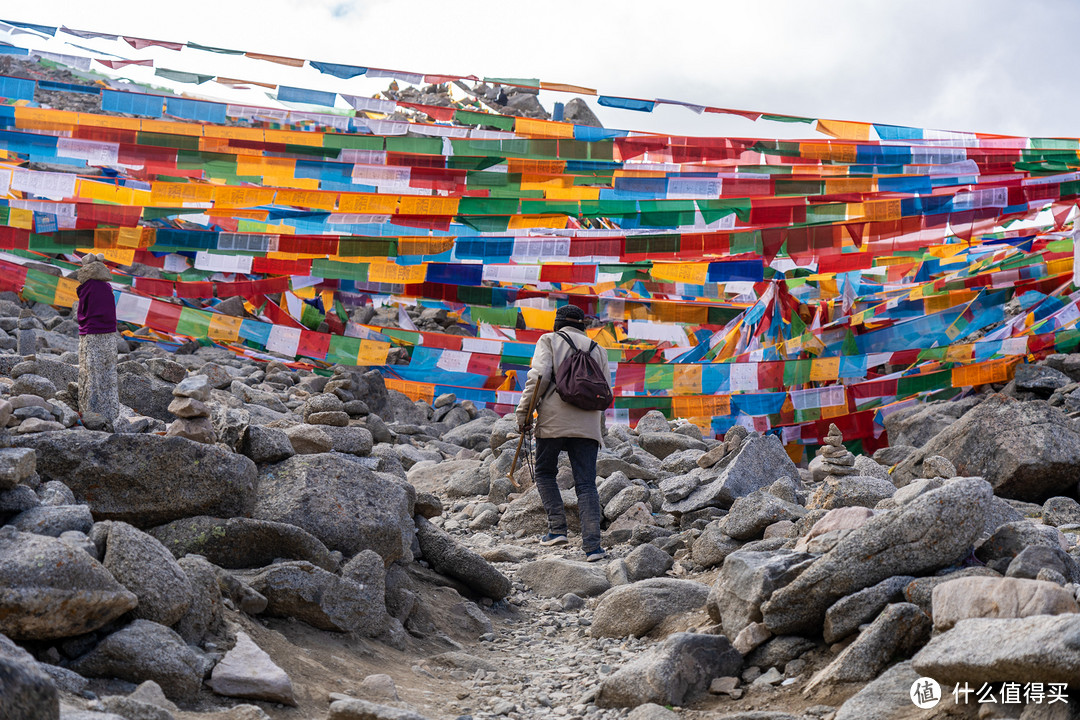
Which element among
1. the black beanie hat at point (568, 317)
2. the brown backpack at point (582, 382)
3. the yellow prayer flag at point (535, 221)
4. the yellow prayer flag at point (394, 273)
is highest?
the yellow prayer flag at point (535, 221)

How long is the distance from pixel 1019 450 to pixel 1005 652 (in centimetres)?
443

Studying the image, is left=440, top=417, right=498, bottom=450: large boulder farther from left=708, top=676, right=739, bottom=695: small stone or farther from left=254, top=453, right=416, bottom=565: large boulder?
left=708, top=676, right=739, bottom=695: small stone

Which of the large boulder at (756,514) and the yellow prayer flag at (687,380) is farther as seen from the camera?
the yellow prayer flag at (687,380)

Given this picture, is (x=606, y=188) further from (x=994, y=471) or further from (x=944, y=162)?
(x=994, y=471)

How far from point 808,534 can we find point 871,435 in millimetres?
7302

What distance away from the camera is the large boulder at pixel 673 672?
3.78 m

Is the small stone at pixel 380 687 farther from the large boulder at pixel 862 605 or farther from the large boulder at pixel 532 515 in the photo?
the large boulder at pixel 532 515

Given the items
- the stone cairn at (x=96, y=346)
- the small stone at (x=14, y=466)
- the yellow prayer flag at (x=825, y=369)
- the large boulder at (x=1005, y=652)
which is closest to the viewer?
the large boulder at (x=1005, y=652)

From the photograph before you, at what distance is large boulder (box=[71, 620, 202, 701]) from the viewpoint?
10.5 ft

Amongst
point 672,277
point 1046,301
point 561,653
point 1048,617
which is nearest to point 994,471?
point 561,653

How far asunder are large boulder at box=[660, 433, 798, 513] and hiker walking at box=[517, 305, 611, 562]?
75cm

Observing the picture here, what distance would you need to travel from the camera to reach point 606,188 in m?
11.2

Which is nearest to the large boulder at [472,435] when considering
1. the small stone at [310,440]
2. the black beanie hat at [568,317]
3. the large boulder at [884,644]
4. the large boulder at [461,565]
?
the black beanie hat at [568,317]

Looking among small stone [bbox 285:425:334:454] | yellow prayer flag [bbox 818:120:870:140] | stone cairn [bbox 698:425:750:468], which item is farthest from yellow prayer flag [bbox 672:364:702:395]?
small stone [bbox 285:425:334:454]
